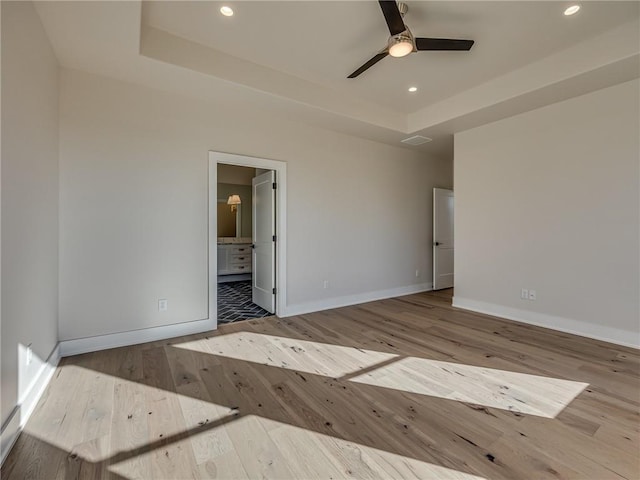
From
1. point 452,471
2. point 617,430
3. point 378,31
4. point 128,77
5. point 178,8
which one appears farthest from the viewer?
point 128,77

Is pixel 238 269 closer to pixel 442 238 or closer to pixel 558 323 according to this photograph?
pixel 442 238

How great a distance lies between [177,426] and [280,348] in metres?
1.31

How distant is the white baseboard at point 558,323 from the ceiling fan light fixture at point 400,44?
3669 millimetres

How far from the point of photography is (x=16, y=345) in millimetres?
1748

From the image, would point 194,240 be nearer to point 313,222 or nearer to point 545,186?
point 313,222

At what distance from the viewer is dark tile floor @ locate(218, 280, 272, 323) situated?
13.6 ft

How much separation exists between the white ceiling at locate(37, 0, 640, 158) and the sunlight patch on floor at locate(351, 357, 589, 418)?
3.09 metres

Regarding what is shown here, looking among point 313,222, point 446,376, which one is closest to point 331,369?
point 446,376

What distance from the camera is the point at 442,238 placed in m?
6.05

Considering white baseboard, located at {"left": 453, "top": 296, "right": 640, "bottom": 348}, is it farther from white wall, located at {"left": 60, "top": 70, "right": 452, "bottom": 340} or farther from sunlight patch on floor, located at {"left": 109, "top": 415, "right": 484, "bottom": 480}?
sunlight patch on floor, located at {"left": 109, "top": 415, "right": 484, "bottom": 480}

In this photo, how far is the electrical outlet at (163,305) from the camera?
10.6ft

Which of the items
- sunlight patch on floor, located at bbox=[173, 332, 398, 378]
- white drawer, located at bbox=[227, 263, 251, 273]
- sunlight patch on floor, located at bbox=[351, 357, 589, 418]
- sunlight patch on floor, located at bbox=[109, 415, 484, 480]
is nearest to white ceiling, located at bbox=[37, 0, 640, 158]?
sunlight patch on floor, located at bbox=[173, 332, 398, 378]

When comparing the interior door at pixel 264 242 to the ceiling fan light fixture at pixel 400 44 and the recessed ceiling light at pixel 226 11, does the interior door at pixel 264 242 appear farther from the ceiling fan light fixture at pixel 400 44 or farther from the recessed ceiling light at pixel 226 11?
the ceiling fan light fixture at pixel 400 44

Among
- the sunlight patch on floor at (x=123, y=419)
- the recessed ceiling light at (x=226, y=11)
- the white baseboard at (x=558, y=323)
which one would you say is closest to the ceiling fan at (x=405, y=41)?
the recessed ceiling light at (x=226, y=11)
